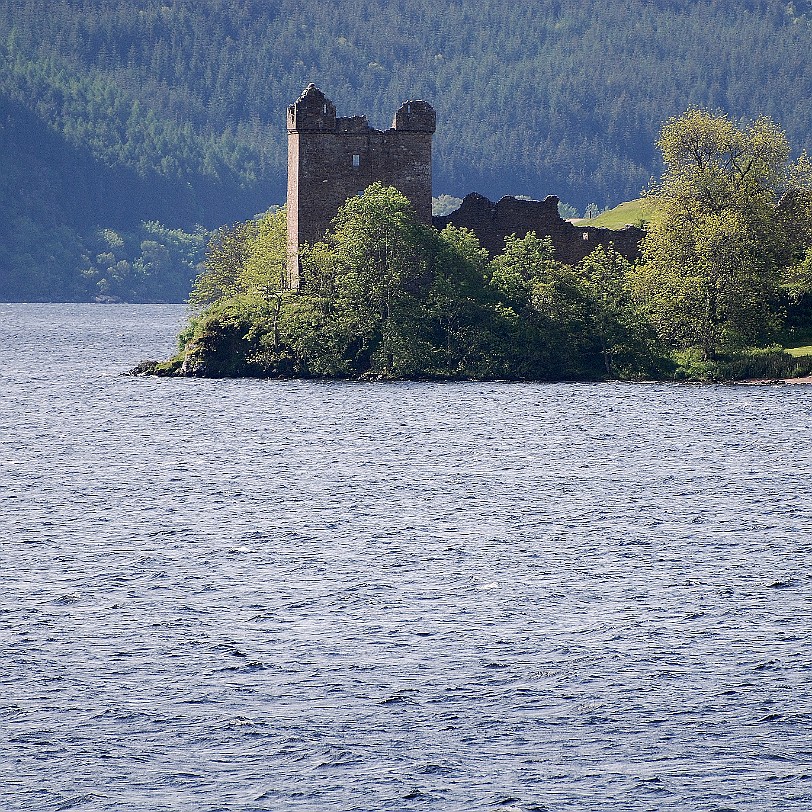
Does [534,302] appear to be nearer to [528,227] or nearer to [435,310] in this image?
[435,310]

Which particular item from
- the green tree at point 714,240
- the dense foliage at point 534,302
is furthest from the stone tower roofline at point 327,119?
the green tree at point 714,240

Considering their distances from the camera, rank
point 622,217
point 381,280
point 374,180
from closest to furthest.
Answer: point 381,280
point 374,180
point 622,217

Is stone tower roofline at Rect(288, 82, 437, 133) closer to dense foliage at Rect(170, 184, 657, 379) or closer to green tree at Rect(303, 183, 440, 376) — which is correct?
dense foliage at Rect(170, 184, 657, 379)

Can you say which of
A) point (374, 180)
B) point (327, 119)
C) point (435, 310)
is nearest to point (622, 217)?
point (374, 180)

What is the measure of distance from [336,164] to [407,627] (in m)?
58.4

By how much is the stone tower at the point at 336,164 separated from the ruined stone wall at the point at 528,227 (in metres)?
3.00

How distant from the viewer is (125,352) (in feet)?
393

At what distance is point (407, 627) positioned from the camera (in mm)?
27891

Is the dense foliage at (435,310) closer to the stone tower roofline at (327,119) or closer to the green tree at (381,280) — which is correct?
the green tree at (381,280)

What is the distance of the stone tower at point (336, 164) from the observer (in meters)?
83.9

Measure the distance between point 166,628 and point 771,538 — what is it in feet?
49.6

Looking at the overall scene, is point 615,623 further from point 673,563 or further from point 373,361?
point 373,361

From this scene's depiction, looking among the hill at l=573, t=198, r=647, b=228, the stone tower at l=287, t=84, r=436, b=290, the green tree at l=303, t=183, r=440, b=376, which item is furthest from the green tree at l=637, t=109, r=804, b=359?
the stone tower at l=287, t=84, r=436, b=290

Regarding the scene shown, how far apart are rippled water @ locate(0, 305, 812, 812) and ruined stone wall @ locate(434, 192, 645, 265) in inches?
1178
